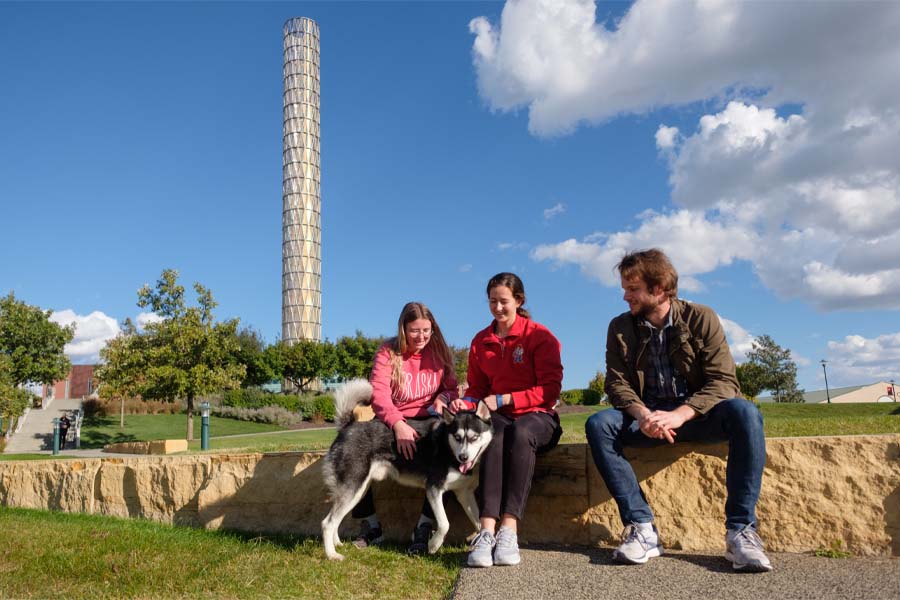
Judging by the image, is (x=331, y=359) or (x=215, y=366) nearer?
(x=215, y=366)

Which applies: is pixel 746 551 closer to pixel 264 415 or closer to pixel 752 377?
pixel 264 415

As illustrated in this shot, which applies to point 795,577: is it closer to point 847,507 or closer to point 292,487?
point 847,507

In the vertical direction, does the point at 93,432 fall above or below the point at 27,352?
below

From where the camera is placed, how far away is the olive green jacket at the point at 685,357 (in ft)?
11.8

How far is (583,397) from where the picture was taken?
115 ft

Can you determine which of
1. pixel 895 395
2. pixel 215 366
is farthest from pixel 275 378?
pixel 895 395

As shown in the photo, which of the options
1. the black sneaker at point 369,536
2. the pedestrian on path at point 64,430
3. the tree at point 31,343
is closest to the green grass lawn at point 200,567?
the black sneaker at point 369,536

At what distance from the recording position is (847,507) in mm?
3658

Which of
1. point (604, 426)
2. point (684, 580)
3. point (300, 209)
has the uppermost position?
point (300, 209)

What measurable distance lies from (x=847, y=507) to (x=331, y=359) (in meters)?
47.2

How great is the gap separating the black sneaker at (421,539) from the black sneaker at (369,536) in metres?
0.36

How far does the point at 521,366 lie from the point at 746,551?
163 centimetres

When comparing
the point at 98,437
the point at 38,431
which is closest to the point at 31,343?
the point at 38,431

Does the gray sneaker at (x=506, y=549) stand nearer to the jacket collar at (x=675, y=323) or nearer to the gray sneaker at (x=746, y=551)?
the gray sneaker at (x=746, y=551)
